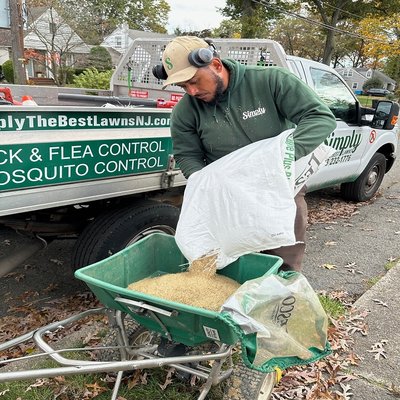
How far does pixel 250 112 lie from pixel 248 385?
152 centimetres

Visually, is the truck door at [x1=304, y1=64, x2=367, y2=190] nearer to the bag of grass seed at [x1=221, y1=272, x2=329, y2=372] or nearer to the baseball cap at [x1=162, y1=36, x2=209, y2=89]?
the baseball cap at [x1=162, y1=36, x2=209, y2=89]

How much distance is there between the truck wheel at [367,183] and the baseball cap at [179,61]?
192 inches


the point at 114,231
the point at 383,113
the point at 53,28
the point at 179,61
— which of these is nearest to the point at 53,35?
the point at 53,28

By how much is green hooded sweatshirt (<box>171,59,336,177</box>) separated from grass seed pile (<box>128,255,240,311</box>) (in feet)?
2.25

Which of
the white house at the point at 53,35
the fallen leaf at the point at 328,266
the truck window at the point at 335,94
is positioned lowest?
the fallen leaf at the point at 328,266

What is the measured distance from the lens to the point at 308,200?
23.3 ft

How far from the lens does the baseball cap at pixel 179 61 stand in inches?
88.8

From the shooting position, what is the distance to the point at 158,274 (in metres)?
2.52

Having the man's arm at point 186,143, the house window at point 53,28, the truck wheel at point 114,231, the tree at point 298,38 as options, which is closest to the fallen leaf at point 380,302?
the truck wheel at point 114,231

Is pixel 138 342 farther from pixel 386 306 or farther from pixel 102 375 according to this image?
pixel 386 306

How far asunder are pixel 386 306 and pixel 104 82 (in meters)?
6.10

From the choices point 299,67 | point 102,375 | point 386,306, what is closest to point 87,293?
point 102,375

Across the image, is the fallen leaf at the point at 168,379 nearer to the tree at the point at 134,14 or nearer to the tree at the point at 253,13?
the tree at the point at 253,13

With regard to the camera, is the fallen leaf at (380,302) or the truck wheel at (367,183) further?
the truck wheel at (367,183)
